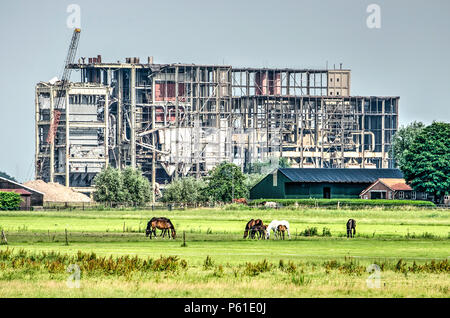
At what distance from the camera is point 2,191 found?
130m

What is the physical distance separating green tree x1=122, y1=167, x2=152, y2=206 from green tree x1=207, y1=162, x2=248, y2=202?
11.8 meters

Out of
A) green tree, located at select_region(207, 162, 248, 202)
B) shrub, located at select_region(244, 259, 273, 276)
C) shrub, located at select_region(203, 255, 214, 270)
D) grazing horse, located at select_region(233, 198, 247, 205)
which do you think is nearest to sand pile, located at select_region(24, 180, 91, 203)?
green tree, located at select_region(207, 162, 248, 202)

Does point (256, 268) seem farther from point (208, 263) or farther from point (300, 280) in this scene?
point (300, 280)

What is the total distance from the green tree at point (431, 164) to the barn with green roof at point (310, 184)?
300 inches

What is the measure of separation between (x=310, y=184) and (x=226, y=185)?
11.3 metres

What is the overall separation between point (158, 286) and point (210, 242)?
2409 centimetres

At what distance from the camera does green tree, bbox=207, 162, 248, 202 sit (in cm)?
13812

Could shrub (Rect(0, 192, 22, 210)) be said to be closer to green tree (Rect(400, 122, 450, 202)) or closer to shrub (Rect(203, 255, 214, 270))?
green tree (Rect(400, 122, 450, 202))

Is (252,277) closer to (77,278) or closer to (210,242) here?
(77,278)

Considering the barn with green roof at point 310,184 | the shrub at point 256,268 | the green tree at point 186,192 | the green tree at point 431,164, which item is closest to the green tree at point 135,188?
the green tree at point 186,192

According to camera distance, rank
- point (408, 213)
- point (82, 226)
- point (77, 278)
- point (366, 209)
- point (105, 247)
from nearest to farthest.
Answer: point (77, 278)
point (105, 247)
point (82, 226)
point (408, 213)
point (366, 209)

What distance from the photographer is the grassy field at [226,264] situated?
3762 centimetres

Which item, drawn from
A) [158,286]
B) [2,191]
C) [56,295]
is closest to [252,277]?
Answer: [158,286]

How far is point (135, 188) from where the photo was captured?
147875mm
